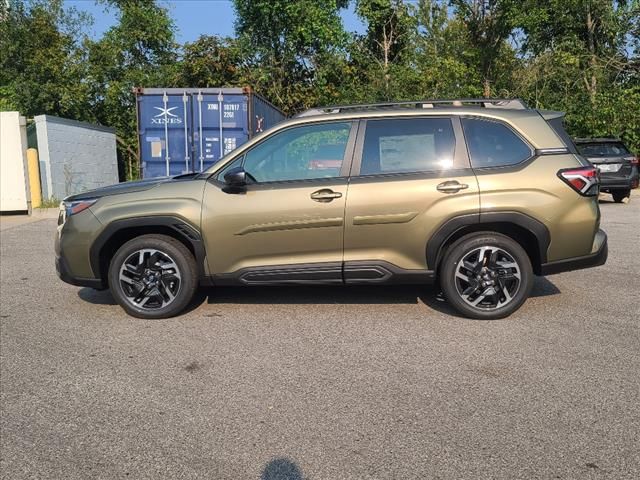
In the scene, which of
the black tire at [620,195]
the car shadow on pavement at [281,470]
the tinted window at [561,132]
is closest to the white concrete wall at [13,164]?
the tinted window at [561,132]

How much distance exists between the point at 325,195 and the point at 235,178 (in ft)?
2.59

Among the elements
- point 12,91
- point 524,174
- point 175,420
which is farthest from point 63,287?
point 12,91

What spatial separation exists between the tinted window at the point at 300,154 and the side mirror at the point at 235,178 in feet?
0.68

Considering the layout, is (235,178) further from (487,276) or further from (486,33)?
(486,33)

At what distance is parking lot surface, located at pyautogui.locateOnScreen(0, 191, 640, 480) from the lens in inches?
112

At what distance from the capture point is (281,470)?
2.76 metres

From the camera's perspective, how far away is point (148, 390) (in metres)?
3.69

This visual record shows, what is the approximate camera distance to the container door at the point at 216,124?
11547 millimetres

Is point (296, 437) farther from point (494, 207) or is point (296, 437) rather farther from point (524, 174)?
point (524, 174)

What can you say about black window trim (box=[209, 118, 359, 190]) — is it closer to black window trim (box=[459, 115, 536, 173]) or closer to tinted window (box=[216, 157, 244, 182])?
tinted window (box=[216, 157, 244, 182])

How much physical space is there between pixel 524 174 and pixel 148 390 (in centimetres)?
347

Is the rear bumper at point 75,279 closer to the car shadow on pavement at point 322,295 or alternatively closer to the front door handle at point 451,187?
the car shadow on pavement at point 322,295

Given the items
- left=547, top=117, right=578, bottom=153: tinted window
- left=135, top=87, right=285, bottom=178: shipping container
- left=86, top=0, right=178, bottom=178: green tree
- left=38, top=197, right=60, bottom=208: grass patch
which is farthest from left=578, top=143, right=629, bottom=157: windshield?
left=86, top=0, right=178, bottom=178: green tree

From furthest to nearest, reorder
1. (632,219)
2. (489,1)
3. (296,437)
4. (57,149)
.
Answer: (489,1) → (57,149) → (632,219) → (296,437)
